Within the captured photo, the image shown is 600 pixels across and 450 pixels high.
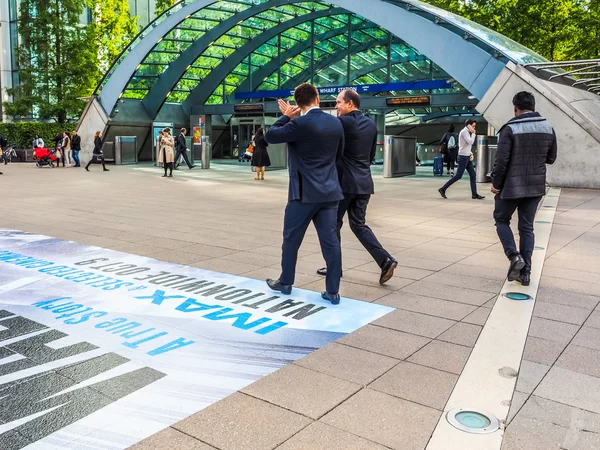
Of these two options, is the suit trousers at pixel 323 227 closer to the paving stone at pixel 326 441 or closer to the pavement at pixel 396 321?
the pavement at pixel 396 321

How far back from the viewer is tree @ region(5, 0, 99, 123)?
33041 millimetres

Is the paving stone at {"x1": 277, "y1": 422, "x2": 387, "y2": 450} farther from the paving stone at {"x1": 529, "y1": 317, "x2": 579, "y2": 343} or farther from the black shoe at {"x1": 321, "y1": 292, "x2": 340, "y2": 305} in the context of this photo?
the black shoe at {"x1": 321, "y1": 292, "x2": 340, "y2": 305}

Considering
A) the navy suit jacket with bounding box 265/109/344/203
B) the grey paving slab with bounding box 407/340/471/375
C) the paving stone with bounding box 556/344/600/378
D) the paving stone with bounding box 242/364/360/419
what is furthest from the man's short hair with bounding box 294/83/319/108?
the paving stone with bounding box 556/344/600/378

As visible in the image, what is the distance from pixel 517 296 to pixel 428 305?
36.6 inches

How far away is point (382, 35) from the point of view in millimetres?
28828

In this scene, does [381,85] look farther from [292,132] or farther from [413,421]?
[413,421]

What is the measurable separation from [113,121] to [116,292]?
24.9 metres

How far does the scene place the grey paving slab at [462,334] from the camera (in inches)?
162

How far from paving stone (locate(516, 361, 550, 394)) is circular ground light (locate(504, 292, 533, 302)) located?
1.59 m

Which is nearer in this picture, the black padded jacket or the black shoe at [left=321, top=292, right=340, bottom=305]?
the black shoe at [left=321, top=292, right=340, bottom=305]

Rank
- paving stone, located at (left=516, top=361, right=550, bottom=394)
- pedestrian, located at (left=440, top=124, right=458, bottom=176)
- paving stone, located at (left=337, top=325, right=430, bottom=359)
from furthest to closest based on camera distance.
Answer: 1. pedestrian, located at (left=440, top=124, right=458, bottom=176)
2. paving stone, located at (left=337, top=325, right=430, bottom=359)
3. paving stone, located at (left=516, top=361, right=550, bottom=394)

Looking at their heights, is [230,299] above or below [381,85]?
below

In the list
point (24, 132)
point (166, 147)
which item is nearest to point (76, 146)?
point (166, 147)

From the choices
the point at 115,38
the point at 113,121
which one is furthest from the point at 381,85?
the point at 115,38
